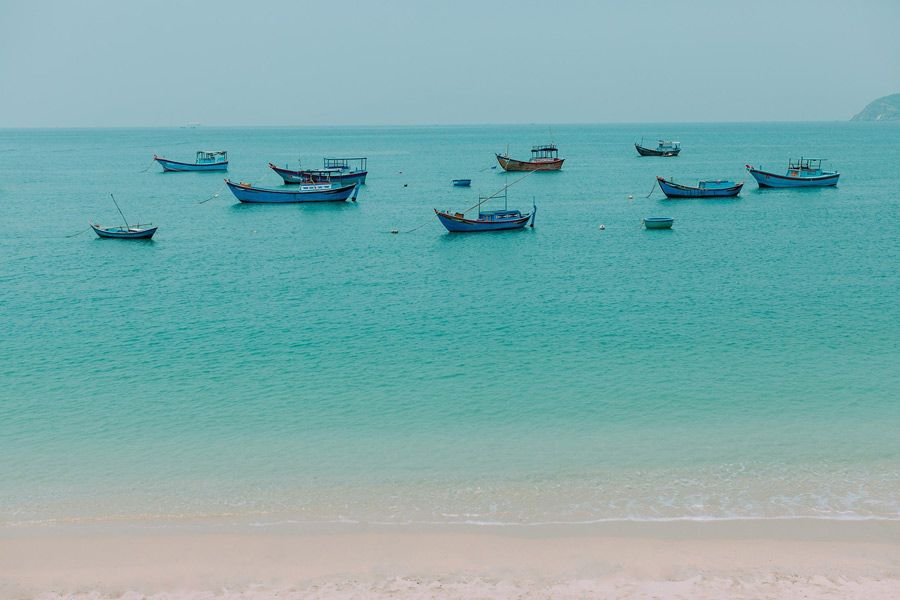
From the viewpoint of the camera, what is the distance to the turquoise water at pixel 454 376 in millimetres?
17453

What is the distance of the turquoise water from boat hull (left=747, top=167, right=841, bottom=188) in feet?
76.5

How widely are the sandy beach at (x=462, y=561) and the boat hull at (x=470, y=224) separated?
38.3 m

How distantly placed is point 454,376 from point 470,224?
29270mm

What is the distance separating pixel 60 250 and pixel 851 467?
47.0m

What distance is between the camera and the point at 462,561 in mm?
14375

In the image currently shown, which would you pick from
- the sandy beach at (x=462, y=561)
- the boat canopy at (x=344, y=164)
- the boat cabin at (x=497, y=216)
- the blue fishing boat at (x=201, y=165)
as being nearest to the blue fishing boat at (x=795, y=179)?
the boat cabin at (x=497, y=216)

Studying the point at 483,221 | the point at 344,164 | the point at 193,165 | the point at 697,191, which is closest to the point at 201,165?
the point at 193,165

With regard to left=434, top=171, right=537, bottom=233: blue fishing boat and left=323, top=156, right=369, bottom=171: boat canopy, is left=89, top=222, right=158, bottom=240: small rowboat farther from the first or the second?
left=323, top=156, right=369, bottom=171: boat canopy

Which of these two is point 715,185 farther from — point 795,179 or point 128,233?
point 128,233

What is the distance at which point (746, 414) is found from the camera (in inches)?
848

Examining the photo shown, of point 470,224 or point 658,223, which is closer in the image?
point 470,224

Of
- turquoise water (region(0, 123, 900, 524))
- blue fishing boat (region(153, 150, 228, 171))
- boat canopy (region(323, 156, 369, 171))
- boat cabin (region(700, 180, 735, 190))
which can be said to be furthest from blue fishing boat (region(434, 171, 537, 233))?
blue fishing boat (region(153, 150, 228, 171))

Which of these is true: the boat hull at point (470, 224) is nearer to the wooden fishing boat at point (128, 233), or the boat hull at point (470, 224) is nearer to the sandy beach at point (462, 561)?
the wooden fishing boat at point (128, 233)

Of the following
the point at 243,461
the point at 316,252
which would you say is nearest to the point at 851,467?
the point at 243,461
